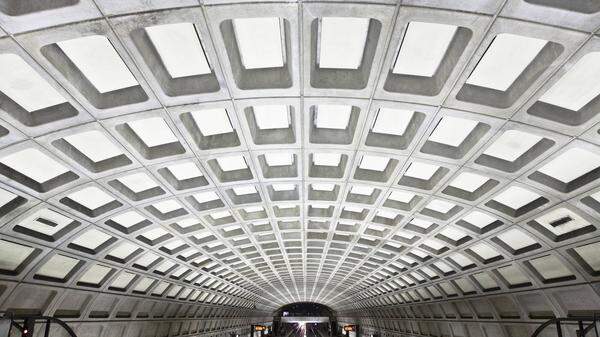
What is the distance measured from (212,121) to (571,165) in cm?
891

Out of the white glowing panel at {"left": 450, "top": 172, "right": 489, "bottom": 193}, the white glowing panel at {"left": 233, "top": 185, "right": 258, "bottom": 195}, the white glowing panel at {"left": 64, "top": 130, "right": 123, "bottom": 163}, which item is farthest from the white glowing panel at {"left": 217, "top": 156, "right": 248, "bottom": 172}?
the white glowing panel at {"left": 450, "top": 172, "right": 489, "bottom": 193}

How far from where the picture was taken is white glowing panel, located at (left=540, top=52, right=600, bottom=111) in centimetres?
662

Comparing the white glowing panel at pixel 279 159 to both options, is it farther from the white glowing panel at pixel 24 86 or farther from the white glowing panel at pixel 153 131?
the white glowing panel at pixel 24 86

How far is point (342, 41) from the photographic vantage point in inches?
280

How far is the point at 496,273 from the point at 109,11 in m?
17.0

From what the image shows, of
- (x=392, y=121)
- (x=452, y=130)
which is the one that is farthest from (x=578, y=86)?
(x=392, y=121)

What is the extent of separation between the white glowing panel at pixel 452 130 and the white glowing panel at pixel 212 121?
5254mm

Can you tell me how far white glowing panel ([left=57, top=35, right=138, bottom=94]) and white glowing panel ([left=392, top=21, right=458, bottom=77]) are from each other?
5243 mm

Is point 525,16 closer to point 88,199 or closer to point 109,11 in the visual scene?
point 109,11

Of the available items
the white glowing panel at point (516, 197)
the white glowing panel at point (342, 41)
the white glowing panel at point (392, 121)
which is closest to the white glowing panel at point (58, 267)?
the white glowing panel at point (392, 121)

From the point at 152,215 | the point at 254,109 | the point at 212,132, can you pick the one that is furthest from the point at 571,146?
the point at 152,215

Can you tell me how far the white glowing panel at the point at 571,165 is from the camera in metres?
8.93

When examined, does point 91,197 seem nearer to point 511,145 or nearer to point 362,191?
point 362,191

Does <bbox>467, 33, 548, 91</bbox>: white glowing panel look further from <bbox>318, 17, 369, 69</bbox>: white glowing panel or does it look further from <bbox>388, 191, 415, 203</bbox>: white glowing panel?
<bbox>388, 191, 415, 203</bbox>: white glowing panel
